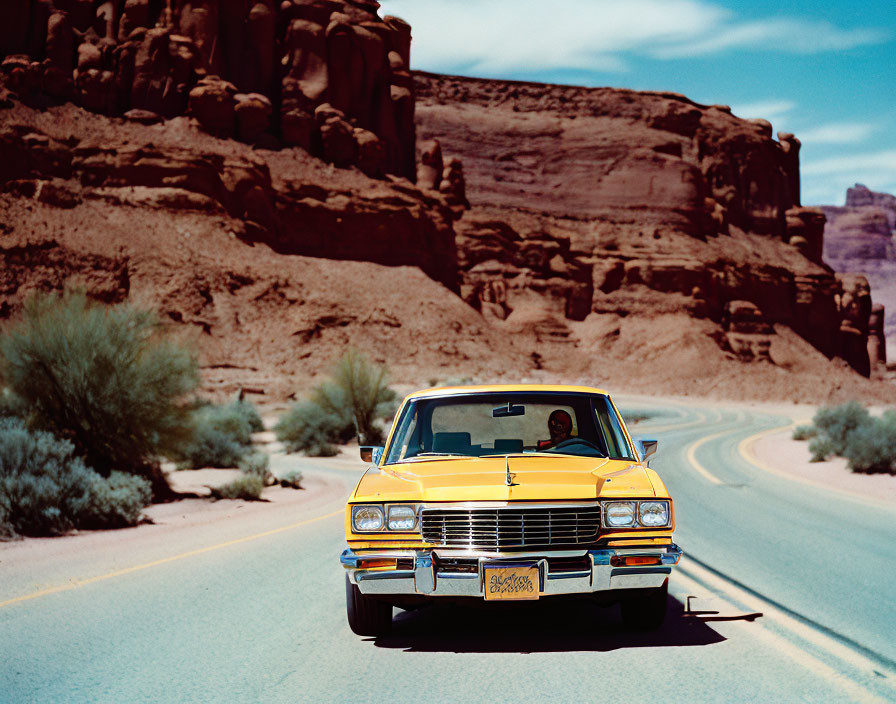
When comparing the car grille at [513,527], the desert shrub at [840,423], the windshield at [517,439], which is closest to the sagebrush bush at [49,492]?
the windshield at [517,439]

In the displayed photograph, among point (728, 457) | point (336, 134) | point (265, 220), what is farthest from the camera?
point (336, 134)

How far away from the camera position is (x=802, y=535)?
35.0 ft

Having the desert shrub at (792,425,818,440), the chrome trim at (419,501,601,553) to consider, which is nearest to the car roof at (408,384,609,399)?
the chrome trim at (419,501,601,553)

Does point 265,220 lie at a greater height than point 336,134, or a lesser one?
lesser

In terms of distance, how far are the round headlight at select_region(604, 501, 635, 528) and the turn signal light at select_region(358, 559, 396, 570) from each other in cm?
128

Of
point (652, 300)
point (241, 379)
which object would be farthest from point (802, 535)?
point (652, 300)

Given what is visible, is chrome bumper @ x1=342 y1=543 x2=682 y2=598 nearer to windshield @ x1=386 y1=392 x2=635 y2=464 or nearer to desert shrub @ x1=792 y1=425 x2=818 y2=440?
windshield @ x1=386 y1=392 x2=635 y2=464

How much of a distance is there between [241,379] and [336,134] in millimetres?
30652

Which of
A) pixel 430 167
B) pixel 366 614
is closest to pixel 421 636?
pixel 366 614

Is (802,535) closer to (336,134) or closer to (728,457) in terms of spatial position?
(728,457)

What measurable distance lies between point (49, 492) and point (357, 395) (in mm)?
19668

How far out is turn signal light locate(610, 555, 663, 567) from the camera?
521 centimetres

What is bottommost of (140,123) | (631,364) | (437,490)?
(631,364)

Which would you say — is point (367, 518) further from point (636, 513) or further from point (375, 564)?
point (636, 513)
